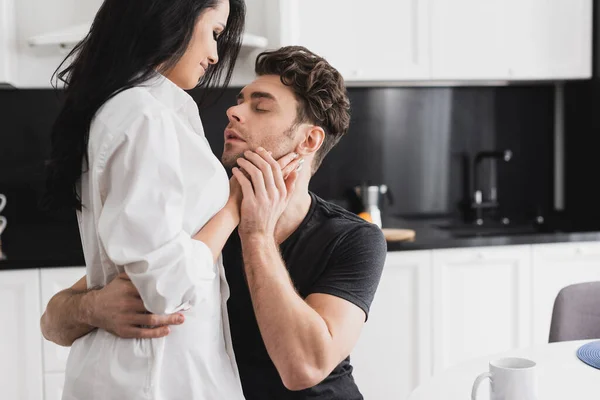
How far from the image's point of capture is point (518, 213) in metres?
3.79

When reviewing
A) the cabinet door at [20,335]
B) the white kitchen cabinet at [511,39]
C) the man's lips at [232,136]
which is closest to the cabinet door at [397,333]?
the white kitchen cabinet at [511,39]

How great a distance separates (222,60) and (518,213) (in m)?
2.60

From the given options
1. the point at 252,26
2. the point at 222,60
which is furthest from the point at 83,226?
the point at 252,26

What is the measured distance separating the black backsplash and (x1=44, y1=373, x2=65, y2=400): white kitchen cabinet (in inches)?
31.6

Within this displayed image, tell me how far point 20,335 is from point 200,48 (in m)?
1.81

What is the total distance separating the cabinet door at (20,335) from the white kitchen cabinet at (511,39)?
75.8 inches

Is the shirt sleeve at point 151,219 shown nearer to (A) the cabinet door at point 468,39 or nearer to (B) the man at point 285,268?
(B) the man at point 285,268

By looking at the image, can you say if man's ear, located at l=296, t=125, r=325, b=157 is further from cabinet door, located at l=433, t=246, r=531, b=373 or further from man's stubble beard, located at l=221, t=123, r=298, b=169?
cabinet door, located at l=433, t=246, r=531, b=373

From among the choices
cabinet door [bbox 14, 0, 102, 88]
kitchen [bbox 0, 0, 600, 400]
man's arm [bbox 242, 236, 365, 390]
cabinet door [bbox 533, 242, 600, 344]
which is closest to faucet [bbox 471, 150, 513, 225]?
kitchen [bbox 0, 0, 600, 400]

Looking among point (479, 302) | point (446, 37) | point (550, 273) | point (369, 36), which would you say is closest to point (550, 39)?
point (446, 37)

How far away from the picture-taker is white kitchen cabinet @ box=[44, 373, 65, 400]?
105 inches

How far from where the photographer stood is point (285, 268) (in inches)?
57.7

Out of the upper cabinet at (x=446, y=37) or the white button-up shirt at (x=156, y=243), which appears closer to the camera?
the white button-up shirt at (x=156, y=243)

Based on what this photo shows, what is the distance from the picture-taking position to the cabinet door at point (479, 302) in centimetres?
297
